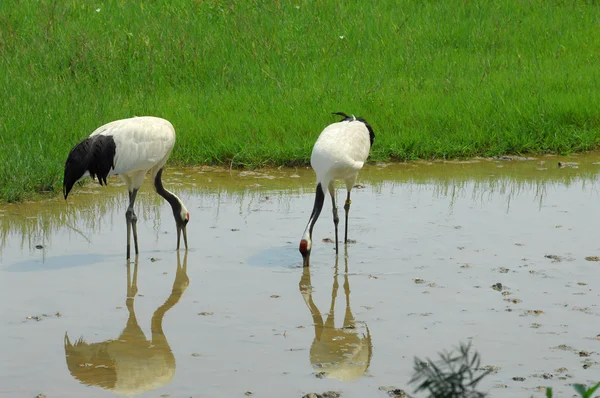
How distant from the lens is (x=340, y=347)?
16.6 feet

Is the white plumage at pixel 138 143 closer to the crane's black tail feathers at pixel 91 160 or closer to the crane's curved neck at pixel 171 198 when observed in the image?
the crane's black tail feathers at pixel 91 160

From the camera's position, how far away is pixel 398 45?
11633mm

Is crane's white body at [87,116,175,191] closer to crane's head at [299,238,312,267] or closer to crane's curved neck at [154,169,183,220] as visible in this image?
crane's curved neck at [154,169,183,220]

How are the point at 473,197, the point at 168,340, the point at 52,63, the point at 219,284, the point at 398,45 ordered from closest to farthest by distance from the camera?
the point at 168,340 < the point at 219,284 < the point at 473,197 < the point at 52,63 < the point at 398,45

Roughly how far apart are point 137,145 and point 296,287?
1.72 metres

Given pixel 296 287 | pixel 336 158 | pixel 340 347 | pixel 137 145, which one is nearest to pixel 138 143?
pixel 137 145

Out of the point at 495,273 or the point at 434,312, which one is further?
the point at 495,273

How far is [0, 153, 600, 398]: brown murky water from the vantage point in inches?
183

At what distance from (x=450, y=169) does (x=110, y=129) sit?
3387mm

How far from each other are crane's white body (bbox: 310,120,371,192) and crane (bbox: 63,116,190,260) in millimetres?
1022

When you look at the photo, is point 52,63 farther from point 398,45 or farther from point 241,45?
point 398,45

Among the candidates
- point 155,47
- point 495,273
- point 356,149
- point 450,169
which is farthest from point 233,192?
point 155,47

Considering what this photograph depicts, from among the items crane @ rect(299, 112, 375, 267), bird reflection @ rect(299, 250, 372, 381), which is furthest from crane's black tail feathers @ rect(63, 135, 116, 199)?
bird reflection @ rect(299, 250, 372, 381)

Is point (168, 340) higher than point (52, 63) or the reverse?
the reverse
